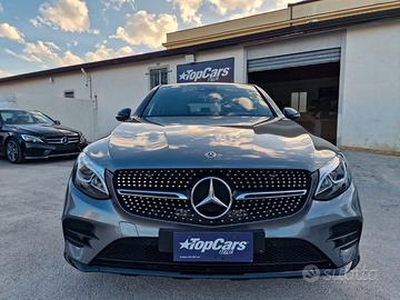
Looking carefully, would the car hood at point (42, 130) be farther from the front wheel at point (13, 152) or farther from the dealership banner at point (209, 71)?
the dealership banner at point (209, 71)

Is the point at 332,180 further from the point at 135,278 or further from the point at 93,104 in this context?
the point at 93,104

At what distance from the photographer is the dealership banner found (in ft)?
34.0

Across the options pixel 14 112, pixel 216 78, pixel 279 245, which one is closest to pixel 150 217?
pixel 279 245

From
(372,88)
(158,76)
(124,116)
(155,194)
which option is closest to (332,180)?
(155,194)

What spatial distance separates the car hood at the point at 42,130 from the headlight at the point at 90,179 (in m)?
5.87

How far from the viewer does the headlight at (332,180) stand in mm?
1731

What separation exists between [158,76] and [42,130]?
5.64 m

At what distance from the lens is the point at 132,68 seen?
12797mm

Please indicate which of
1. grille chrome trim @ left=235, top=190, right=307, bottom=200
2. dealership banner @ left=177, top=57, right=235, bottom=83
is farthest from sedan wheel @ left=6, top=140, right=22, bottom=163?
grille chrome trim @ left=235, top=190, right=307, bottom=200

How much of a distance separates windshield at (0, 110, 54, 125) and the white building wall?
7554 mm

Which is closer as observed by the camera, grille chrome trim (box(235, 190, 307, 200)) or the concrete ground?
grille chrome trim (box(235, 190, 307, 200))

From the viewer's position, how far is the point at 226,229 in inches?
64.1

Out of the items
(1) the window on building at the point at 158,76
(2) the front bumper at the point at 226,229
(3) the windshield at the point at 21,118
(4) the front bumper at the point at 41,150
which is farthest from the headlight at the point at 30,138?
(2) the front bumper at the point at 226,229

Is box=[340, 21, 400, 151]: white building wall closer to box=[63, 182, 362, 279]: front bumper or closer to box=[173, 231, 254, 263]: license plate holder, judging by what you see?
box=[63, 182, 362, 279]: front bumper
